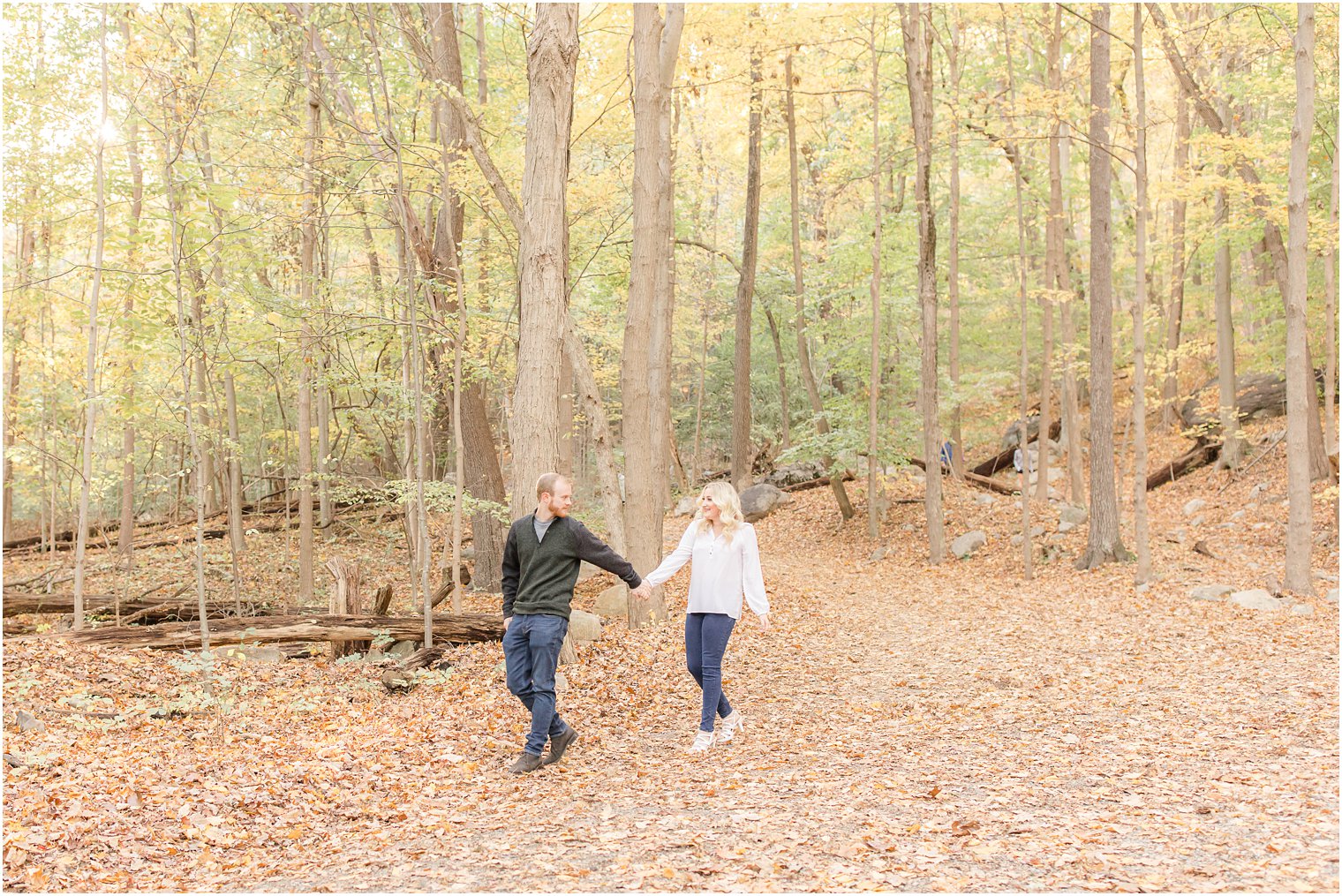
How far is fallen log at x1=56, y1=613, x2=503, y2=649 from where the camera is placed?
906cm

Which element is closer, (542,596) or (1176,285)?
(542,596)

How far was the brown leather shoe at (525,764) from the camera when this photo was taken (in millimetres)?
5401

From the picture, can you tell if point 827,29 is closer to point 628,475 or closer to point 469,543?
point 628,475

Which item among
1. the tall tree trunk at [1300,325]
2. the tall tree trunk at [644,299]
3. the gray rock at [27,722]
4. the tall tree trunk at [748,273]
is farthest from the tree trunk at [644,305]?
the tall tree trunk at [748,273]

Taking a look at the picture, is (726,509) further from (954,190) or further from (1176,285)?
(1176,285)

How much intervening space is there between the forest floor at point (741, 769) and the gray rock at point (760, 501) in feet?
37.1

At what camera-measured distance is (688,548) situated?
19.4 ft

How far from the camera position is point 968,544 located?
16609mm

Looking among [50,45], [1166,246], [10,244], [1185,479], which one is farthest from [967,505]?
[10,244]

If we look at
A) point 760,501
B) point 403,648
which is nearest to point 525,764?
point 403,648

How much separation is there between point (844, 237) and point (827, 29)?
429 cm

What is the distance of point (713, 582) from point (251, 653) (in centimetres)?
605

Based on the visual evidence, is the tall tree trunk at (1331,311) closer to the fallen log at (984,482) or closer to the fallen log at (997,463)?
the fallen log at (984,482)

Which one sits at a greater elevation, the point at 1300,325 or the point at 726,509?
the point at 1300,325
